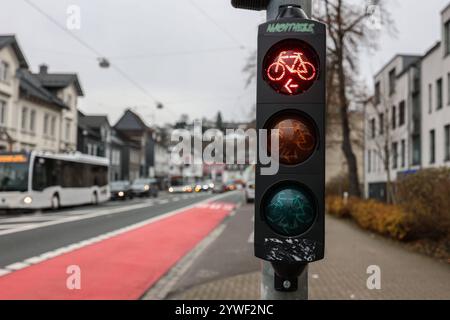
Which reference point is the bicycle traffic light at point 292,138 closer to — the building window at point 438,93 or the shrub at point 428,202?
the shrub at point 428,202

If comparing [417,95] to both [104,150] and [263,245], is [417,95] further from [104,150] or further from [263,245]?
[263,245]

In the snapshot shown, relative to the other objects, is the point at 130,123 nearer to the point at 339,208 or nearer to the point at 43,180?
the point at 43,180

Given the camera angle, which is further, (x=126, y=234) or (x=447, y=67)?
(x=447, y=67)

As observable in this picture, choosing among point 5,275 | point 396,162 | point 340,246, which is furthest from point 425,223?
point 396,162

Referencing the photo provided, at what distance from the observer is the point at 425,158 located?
32.4 m

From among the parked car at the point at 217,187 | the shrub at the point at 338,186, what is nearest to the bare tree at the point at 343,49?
the shrub at the point at 338,186

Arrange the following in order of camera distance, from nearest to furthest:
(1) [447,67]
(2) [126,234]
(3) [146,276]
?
1. (3) [146,276]
2. (2) [126,234]
3. (1) [447,67]

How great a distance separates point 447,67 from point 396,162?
34.8ft

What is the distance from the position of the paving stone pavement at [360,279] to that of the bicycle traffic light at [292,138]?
321 cm

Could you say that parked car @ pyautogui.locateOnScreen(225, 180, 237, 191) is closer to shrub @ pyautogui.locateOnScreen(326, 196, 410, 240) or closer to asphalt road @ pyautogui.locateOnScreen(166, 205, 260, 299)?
shrub @ pyautogui.locateOnScreen(326, 196, 410, 240)

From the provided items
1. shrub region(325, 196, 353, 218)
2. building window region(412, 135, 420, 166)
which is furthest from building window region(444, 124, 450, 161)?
shrub region(325, 196, 353, 218)

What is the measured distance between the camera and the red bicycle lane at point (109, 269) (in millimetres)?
6984

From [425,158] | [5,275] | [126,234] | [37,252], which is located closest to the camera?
[5,275]

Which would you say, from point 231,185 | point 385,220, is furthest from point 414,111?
point 231,185
